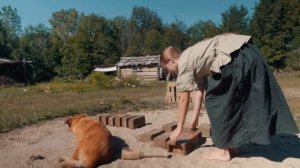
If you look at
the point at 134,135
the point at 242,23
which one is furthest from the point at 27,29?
the point at 134,135

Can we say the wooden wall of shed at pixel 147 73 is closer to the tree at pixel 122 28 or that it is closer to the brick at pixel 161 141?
the brick at pixel 161 141

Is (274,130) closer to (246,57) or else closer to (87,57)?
(246,57)

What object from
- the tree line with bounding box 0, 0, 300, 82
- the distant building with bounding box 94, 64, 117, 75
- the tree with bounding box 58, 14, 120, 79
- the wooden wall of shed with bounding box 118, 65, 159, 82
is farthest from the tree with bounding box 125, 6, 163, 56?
the wooden wall of shed with bounding box 118, 65, 159, 82

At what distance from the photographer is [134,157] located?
4.66 metres

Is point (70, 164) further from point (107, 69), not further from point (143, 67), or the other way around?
A: point (107, 69)

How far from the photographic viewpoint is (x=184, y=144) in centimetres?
474

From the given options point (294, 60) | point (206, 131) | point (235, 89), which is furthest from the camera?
point (294, 60)

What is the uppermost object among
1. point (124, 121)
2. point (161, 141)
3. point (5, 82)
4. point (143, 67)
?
point (143, 67)

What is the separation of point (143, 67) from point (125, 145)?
29826 mm

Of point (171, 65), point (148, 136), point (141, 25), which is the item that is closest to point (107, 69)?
point (141, 25)

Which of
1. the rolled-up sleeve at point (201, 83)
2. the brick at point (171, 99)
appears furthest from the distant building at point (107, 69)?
the rolled-up sleeve at point (201, 83)

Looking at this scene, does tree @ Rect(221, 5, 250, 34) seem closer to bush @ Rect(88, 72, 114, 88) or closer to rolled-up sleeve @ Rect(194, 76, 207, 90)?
bush @ Rect(88, 72, 114, 88)

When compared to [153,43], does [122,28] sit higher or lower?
higher

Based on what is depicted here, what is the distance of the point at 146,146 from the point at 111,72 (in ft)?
136
